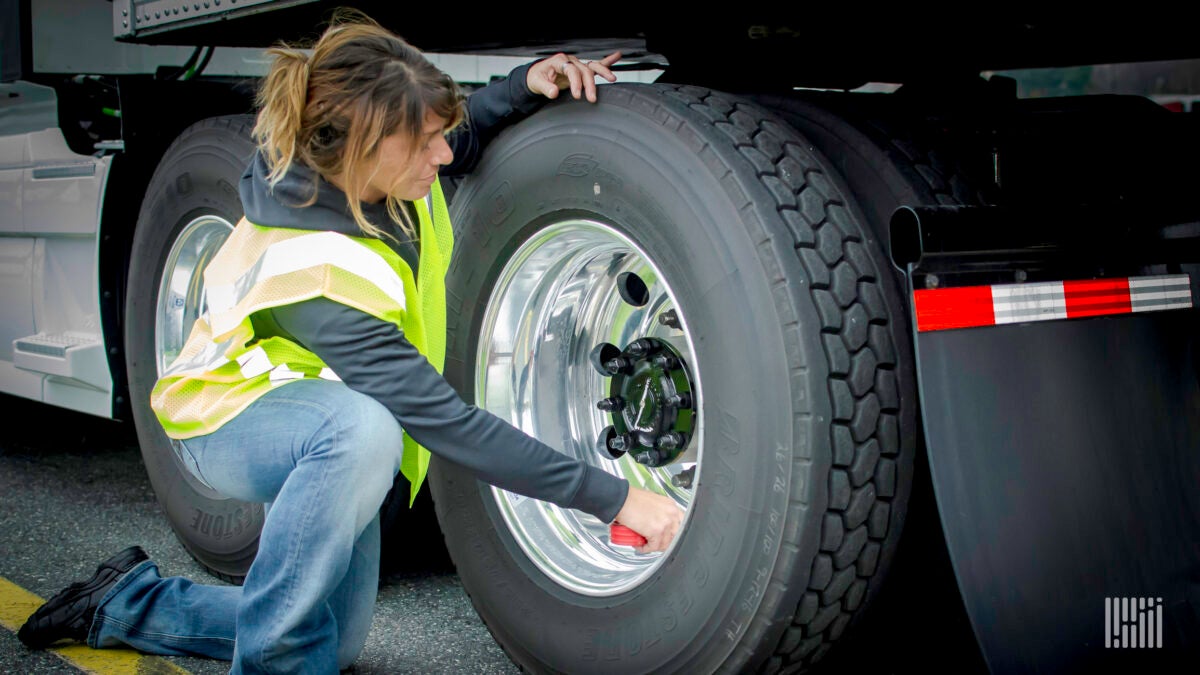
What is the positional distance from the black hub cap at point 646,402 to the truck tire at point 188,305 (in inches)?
29.7

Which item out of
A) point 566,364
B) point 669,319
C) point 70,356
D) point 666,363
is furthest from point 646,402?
point 70,356

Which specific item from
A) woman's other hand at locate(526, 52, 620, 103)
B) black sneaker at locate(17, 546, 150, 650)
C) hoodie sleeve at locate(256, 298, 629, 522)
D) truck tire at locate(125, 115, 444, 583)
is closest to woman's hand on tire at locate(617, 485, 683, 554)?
hoodie sleeve at locate(256, 298, 629, 522)

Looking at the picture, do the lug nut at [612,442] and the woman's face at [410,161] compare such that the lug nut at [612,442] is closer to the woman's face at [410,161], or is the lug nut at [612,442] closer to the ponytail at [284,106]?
the woman's face at [410,161]

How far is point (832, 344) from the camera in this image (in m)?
1.99

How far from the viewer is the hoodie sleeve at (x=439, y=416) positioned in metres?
2.22

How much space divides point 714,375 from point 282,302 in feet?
2.51

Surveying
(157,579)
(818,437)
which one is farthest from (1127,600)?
(157,579)

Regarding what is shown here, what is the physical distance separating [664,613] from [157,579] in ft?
4.15

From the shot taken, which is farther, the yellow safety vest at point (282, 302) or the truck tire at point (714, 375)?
the yellow safety vest at point (282, 302)

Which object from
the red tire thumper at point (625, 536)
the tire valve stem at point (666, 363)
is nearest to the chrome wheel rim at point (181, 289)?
the tire valve stem at point (666, 363)

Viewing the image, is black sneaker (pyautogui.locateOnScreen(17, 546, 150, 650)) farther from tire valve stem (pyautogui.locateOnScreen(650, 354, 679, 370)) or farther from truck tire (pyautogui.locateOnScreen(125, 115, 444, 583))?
tire valve stem (pyautogui.locateOnScreen(650, 354, 679, 370))

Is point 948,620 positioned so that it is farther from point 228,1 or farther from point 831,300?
point 228,1

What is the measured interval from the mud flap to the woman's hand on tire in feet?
1.66

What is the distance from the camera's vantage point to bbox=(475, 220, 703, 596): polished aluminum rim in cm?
254
